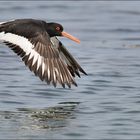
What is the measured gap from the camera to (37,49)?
36.3 ft

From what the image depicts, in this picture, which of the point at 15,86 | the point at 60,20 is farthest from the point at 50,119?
the point at 60,20

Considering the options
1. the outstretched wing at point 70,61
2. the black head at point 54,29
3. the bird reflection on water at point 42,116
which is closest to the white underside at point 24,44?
the bird reflection on water at point 42,116

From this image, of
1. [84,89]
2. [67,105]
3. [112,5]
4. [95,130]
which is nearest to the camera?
[95,130]

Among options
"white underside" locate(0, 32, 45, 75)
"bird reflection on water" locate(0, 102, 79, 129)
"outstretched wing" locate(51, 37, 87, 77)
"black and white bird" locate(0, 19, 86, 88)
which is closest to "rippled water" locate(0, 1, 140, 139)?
"bird reflection on water" locate(0, 102, 79, 129)

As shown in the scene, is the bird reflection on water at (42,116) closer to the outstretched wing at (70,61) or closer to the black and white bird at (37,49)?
the black and white bird at (37,49)

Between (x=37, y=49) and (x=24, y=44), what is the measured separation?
225 mm

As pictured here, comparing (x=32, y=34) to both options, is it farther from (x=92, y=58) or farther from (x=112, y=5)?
(x=112, y=5)

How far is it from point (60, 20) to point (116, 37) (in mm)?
1993

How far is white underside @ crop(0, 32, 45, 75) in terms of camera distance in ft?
35.8

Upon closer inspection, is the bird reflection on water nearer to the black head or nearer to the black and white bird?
the black and white bird

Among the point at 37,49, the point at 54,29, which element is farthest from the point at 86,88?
the point at 37,49

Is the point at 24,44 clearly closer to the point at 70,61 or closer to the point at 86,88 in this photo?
the point at 70,61

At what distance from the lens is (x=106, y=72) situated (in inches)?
541

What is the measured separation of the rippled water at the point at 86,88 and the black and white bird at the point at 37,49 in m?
0.49
